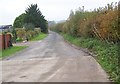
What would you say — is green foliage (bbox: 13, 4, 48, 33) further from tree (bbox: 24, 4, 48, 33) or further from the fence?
the fence

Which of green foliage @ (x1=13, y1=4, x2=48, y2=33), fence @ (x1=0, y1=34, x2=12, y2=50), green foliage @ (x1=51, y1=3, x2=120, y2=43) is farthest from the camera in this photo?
green foliage @ (x1=13, y1=4, x2=48, y2=33)

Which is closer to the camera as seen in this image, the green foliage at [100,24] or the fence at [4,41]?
the green foliage at [100,24]

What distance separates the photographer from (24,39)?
61125 mm

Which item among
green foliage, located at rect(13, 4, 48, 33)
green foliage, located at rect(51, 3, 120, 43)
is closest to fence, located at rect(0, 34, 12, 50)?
green foliage, located at rect(51, 3, 120, 43)

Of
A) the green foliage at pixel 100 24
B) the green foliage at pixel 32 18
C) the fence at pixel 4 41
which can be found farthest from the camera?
the green foliage at pixel 32 18

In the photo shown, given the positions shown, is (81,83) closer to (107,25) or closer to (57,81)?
(57,81)

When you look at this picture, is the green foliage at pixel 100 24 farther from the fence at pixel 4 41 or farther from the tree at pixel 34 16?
the tree at pixel 34 16

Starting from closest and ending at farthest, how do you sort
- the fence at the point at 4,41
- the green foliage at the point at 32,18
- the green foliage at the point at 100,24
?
the green foliage at the point at 100,24, the fence at the point at 4,41, the green foliage at the point at 32,18

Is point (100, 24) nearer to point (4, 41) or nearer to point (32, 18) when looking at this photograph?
point (4, 41)

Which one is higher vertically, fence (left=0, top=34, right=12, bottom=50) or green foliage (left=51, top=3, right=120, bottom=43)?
green foliage (left=51, top=3, right=120, bottom=43)

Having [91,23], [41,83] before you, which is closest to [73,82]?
[41,83]

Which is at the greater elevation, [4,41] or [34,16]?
[34,16]

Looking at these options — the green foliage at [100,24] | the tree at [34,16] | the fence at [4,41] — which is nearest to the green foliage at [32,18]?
the tree at [34,16]

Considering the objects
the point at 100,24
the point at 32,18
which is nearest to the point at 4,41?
the point at 100,24
